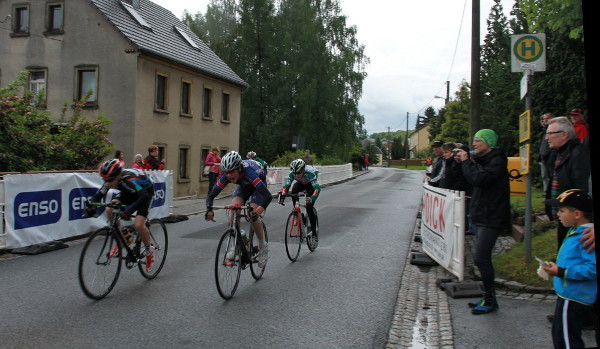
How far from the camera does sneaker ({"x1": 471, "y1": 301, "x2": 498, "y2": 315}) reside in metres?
5.47

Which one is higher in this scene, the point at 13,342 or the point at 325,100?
the point at 325,100

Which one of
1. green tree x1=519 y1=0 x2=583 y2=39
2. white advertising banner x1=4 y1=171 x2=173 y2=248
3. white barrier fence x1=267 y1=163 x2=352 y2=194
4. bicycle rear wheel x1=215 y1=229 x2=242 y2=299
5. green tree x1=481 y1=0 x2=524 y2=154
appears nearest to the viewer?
bicycle rear wheel x1=215 y1=229 x2=242 y2=299

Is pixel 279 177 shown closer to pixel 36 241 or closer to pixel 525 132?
pixel 36 241

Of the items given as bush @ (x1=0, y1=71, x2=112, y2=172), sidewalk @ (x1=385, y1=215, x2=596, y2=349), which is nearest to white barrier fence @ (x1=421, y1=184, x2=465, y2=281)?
sidewalk @ (x1=385, y1=215, x2=596, y2=349)

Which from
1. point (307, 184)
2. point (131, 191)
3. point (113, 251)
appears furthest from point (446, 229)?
point (113, 251)

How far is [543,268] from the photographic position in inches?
121

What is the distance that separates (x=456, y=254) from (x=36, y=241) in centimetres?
733

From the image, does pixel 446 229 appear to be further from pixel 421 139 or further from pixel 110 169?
pixel 421 139

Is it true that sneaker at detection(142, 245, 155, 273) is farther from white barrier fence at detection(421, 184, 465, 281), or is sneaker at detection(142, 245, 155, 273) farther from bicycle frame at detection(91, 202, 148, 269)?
white barrier fence at detection(421, 184, 465, 281)

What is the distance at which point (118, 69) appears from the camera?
23.4 m

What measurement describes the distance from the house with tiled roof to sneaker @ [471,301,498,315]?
789 inches

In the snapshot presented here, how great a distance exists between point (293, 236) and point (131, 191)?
3.08 m

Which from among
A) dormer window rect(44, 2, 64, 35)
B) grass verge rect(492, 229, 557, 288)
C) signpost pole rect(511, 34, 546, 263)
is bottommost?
grass verge rect(492, 229, 557, 288)

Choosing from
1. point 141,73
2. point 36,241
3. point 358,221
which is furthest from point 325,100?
point 36,241
